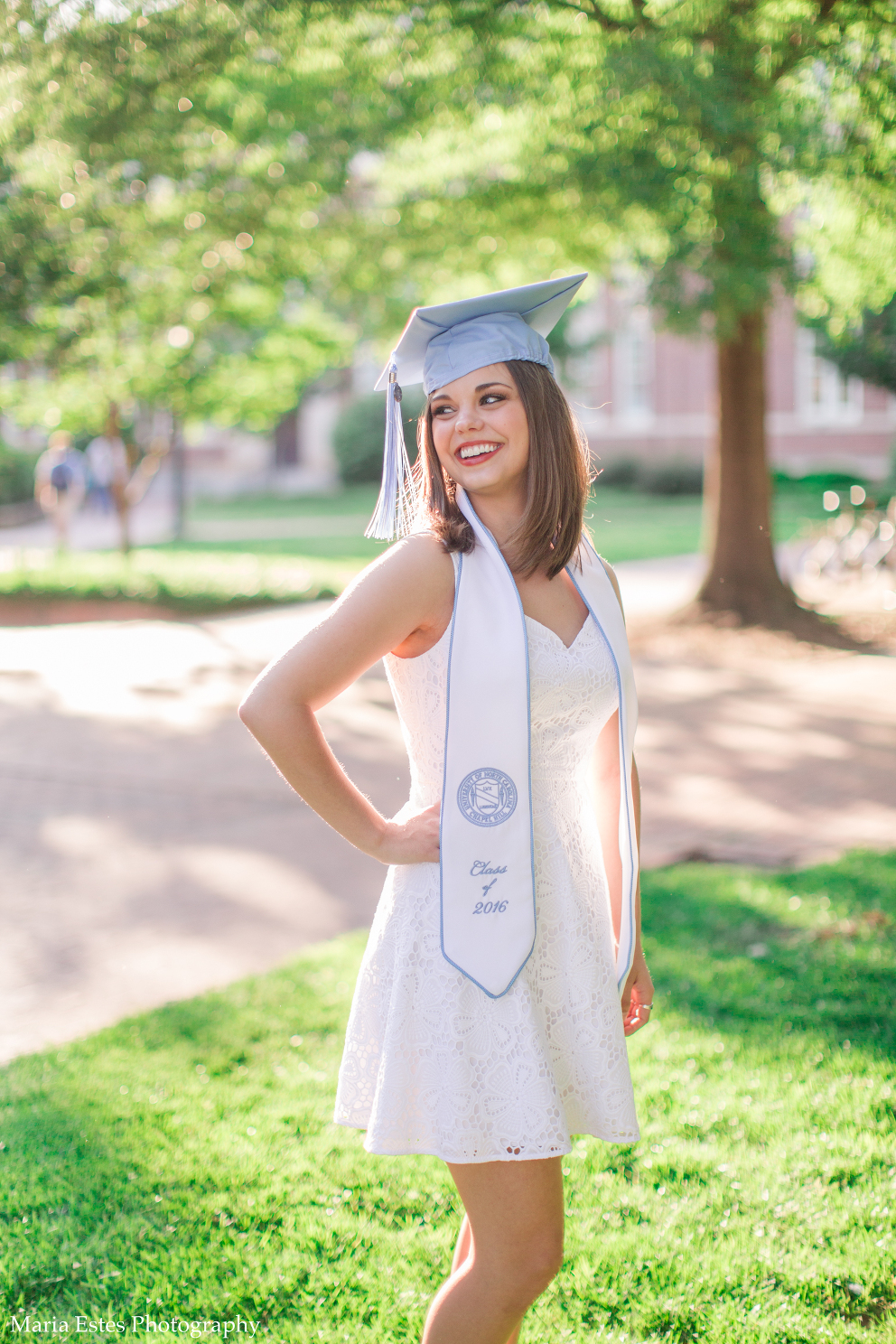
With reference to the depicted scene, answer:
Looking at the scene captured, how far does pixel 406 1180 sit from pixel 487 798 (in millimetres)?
1714

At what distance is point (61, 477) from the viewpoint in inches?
773

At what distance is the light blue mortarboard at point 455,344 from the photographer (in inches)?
81.7

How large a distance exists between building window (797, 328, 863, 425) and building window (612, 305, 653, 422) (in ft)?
15.2

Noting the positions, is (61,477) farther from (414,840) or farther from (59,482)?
(414,840)

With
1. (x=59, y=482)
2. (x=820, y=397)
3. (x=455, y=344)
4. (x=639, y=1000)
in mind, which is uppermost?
(x=820, y=397)

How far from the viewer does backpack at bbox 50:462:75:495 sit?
64.0ft

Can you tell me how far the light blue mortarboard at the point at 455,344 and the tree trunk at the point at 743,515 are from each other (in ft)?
32.8

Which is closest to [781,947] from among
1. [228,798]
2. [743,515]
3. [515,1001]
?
[515,1001]

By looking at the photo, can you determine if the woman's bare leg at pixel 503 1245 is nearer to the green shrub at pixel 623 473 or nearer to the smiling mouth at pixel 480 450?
the smiling mouth at pixel 480 450

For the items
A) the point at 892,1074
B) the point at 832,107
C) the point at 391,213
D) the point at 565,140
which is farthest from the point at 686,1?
the point at 391,213

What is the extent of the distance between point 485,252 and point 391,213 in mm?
978

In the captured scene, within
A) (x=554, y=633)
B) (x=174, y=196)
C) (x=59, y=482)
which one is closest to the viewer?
(x=554, y=633)

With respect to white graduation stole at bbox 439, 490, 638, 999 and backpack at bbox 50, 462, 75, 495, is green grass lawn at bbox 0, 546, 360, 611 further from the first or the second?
white graduation stole at bbox 439, 490, 638, 999

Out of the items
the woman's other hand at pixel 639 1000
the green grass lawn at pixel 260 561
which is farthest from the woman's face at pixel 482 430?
the green grass lawn at pixel 260 561
